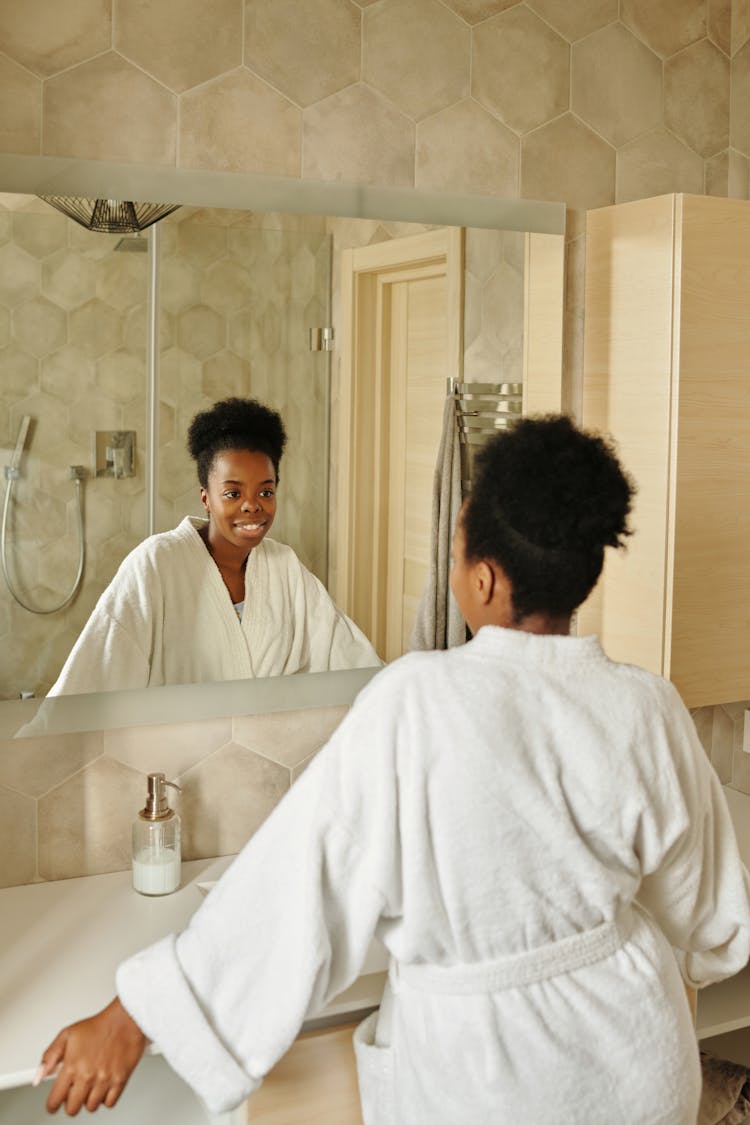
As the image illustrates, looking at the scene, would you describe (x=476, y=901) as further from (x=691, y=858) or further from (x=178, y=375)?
(x=178, y=375)

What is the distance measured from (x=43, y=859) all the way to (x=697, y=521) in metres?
1.19

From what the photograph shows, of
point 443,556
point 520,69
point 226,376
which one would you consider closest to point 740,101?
point 520,69

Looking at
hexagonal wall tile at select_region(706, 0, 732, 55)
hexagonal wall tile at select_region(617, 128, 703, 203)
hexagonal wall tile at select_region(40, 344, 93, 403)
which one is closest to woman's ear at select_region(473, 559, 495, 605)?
hexagonal wall tile at select_region(40, 344, 93, 403)

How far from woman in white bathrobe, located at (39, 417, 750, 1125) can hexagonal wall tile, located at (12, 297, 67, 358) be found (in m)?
0.71

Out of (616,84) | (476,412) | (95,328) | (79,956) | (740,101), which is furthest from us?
(740,101)

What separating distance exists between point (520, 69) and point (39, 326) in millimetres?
959

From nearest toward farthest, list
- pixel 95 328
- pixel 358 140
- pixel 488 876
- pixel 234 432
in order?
pixel 488 876
pixel 95 328
pixel 234 432
pixel 358 140

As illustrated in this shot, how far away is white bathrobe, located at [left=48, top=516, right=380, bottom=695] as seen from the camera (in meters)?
1.66

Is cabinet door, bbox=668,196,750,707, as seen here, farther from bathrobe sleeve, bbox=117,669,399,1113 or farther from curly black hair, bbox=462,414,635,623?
bathrobe sleeve, bbox=117,669,399,1113

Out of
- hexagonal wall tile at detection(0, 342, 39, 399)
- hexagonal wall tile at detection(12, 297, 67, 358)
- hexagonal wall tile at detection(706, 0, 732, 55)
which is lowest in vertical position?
hexagonal wall tile at detection(0, 342, 39, 399)

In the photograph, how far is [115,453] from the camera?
1622 mm

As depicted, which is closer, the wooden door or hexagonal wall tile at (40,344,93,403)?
hexagonal wall tile at (40,344,93,403)

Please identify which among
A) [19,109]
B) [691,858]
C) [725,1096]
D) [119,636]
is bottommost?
[725,1096]

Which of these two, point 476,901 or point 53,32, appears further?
point 53,32
